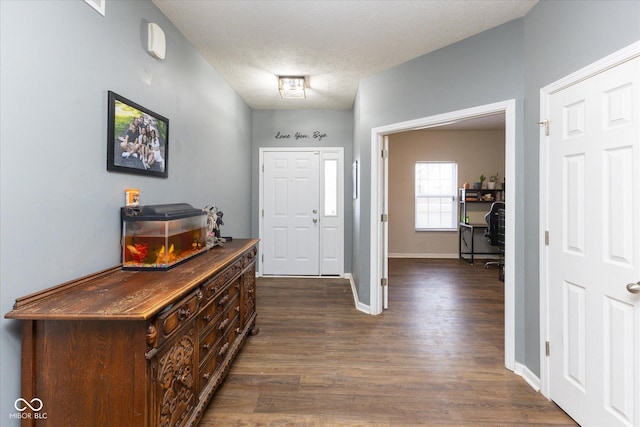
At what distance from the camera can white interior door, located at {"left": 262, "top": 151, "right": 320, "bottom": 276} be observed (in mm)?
4816

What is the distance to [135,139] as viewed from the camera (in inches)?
73.4

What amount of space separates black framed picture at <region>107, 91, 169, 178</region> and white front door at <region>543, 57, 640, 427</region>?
102 inches

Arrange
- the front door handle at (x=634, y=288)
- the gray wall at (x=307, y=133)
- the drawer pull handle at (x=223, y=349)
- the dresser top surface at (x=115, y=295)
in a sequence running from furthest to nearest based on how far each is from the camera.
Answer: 1. the gray wall at (x=307, y=133)
2. the drawer pull handle at (x=223, y=349)
3. the front door handle at (x=634, y=288)
4. the dresser top surface at (x=115, y=295)

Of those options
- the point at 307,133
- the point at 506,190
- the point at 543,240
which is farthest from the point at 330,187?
the point at 543,240

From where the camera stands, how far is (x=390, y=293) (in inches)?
163

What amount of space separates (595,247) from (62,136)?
8.88 feet

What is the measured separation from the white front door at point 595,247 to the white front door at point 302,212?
3131 millimetres

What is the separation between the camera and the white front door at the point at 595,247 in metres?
1.45

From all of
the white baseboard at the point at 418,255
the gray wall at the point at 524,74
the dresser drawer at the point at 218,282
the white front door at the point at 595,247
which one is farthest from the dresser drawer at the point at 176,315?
the white baseboard at the point at 418,255

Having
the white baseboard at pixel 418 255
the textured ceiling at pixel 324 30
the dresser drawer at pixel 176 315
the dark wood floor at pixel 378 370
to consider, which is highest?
the textured ceiling at pixel 324 30

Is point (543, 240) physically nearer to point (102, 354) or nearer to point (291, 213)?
point (102, 354)

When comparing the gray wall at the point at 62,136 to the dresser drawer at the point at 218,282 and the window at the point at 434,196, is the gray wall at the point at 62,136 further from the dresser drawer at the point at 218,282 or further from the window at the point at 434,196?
the window at the point at 434,196

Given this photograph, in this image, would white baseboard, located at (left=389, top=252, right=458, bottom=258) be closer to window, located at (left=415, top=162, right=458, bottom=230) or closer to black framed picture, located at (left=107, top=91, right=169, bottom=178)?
window, located at (left=415, top=162, right=458, bottom=230)

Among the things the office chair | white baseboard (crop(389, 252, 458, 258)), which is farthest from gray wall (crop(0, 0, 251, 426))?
white baseboard (crop(389, 252, 458, 258))
